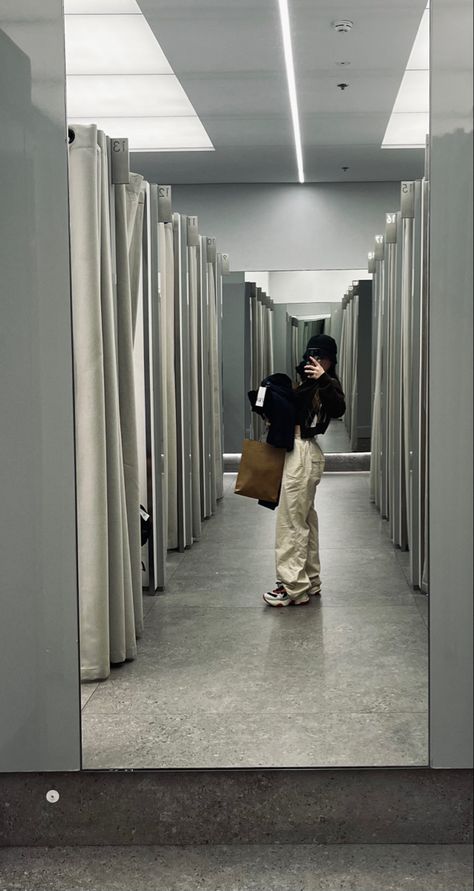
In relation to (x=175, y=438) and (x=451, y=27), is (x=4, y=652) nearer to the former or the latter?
(x=451, y=27)

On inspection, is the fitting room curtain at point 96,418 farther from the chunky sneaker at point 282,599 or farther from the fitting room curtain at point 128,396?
the chunky sneaker at point 282,599

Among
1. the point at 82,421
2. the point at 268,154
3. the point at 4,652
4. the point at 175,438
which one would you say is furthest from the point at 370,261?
the point at 4,652

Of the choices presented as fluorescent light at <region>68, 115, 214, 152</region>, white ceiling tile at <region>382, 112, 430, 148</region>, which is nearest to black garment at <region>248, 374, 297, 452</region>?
fluorescent light at <region>68, 115, 214, 152</region>

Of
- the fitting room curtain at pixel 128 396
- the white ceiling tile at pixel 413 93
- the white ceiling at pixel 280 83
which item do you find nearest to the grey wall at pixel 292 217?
the white ceiling at pixel 280 83

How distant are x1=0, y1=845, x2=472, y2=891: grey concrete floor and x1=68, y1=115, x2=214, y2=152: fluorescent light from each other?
19.3ft

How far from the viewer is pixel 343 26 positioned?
516 centimetres

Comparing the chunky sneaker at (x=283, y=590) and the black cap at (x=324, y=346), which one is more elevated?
the black cap at (x=324, y=346)

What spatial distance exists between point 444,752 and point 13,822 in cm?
125

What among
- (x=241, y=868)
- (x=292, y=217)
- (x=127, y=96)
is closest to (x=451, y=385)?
(x=241, y=868)

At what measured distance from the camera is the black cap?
196 inches

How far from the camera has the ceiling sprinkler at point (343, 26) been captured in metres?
5.10

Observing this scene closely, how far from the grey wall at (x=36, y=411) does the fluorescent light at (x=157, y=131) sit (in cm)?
493

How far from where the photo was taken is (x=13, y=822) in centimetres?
274

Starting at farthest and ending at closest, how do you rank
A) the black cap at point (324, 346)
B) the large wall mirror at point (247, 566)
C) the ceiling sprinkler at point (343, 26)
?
the ceiling sprinkler at point (343, 26) < the black cap at point (324, 346) < the large wall mirror at point (247, 566)
